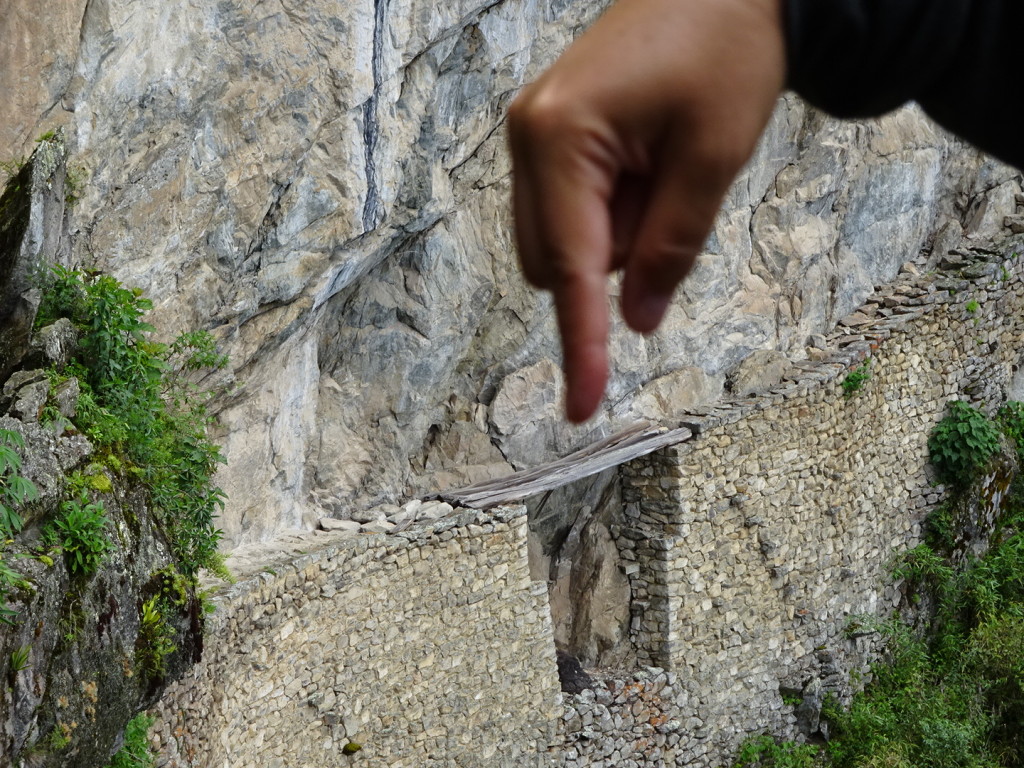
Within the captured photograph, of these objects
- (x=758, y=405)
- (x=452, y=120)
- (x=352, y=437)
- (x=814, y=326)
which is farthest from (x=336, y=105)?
(x=814, y=326)

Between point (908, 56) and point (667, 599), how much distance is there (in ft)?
27.5

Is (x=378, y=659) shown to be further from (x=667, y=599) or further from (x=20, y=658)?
(x=20, y=658)

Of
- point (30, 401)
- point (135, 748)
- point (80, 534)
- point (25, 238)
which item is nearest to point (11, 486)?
point (80, 534)

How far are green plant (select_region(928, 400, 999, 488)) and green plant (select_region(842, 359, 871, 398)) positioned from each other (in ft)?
4.43

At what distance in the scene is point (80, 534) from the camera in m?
4.99

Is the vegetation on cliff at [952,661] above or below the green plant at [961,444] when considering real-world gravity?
below

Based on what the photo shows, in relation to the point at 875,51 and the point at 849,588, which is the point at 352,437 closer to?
the point at 849,588

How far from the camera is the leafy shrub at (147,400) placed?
5.68 metres

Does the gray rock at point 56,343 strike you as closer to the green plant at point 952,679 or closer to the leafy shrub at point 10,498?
the leafy shrub at point 10,498

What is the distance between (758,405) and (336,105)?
468 centimetres

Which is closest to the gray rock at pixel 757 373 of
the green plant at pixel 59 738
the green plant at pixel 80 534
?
the green plant at pixel 80 534

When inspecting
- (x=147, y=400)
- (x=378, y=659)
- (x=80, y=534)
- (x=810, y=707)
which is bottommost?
(x=810, y=707)

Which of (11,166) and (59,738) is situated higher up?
(11,166)

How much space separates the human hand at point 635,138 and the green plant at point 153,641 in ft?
16.1
